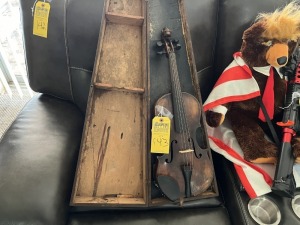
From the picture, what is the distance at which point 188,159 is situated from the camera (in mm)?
773

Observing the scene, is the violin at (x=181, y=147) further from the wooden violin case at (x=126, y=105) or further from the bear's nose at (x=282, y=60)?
the bear's nose at (x=282, y=60)

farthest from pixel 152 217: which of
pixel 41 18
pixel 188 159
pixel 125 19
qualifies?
pixel 41 18

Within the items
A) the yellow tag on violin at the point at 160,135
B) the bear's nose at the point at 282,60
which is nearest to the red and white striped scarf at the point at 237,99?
the bear's nose at the point at 282,60

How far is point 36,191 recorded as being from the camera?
2.18 ft

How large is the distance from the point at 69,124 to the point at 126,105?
24 centimetres

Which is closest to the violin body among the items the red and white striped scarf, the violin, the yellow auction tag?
the violin

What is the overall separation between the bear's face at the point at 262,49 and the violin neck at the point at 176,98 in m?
0.27

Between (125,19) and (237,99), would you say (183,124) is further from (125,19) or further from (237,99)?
(125,19)

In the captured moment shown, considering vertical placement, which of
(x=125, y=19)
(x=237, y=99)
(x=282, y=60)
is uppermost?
(x=125, y=19)

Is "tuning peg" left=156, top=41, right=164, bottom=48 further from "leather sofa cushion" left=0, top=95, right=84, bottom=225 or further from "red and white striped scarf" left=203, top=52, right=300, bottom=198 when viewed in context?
"leather sofa cushion" left=0, top=95, right=84, bottom=225

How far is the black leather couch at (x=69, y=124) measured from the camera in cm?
67

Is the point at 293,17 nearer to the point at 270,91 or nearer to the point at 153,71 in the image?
the point at 270,91

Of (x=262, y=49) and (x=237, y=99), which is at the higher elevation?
(x=262, y=49)

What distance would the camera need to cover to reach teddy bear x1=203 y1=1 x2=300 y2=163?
78 centimetres
